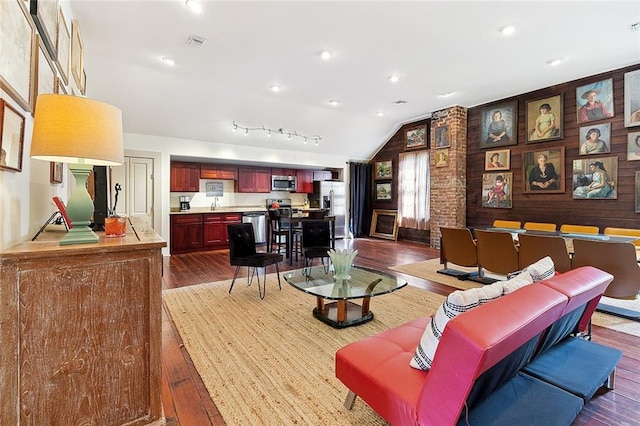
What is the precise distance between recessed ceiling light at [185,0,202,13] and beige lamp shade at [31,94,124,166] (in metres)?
2.19

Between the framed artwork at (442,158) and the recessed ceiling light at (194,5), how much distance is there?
19.0ft

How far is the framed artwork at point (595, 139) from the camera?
16.0ft

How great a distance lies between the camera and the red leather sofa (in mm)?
1080

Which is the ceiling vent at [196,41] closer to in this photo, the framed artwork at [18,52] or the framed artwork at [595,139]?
the framed artwork at [18,52]

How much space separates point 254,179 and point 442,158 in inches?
187

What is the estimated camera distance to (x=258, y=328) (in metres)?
2.83

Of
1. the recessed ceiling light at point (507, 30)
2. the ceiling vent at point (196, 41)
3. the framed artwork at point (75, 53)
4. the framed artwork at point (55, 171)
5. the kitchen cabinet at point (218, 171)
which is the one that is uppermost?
the recessed ceiling light at point (507, 30)

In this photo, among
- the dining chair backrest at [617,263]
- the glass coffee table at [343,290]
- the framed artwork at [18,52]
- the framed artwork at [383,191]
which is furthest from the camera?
the framed artwork at [383,191]

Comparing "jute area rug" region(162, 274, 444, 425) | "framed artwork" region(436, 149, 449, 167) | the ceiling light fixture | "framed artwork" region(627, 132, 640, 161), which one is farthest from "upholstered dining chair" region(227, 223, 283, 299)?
"framed artwork" region(627, 132, 640, 161)

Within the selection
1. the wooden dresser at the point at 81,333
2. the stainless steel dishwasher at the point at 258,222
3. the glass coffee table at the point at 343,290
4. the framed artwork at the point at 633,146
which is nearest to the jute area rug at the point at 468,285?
the glass coffee table at the point at 343,290

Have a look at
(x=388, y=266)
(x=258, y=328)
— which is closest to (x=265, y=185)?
(x=388, y=266)

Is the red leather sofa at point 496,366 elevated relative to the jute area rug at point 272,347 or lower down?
elevated

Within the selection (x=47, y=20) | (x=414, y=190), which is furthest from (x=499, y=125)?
(x=47, y=20)

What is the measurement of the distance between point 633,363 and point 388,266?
3382 millimetres
